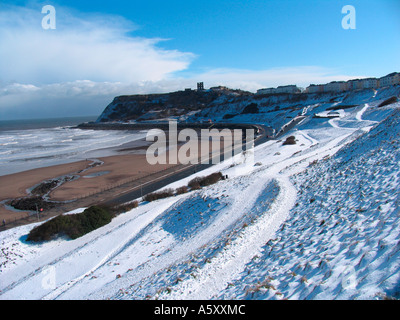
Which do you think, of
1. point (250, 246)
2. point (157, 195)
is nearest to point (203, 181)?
point (157, 195)

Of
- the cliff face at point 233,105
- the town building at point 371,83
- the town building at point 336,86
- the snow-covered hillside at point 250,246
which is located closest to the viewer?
the snow-covered hillside at point 250,246

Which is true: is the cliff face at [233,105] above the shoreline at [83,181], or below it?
above

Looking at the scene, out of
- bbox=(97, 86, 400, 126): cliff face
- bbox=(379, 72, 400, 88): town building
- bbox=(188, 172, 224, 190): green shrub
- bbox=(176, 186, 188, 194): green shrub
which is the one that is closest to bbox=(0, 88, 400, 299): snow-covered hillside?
bbox=(176, 186, 188, 194): green shrub

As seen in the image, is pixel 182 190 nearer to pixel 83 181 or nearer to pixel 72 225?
pixel 72 225

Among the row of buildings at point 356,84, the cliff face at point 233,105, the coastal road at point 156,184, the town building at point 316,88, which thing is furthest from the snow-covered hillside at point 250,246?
the town building at point 316,88

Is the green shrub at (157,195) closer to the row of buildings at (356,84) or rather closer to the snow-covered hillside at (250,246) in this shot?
the snow-covered hillside at (250,246)
